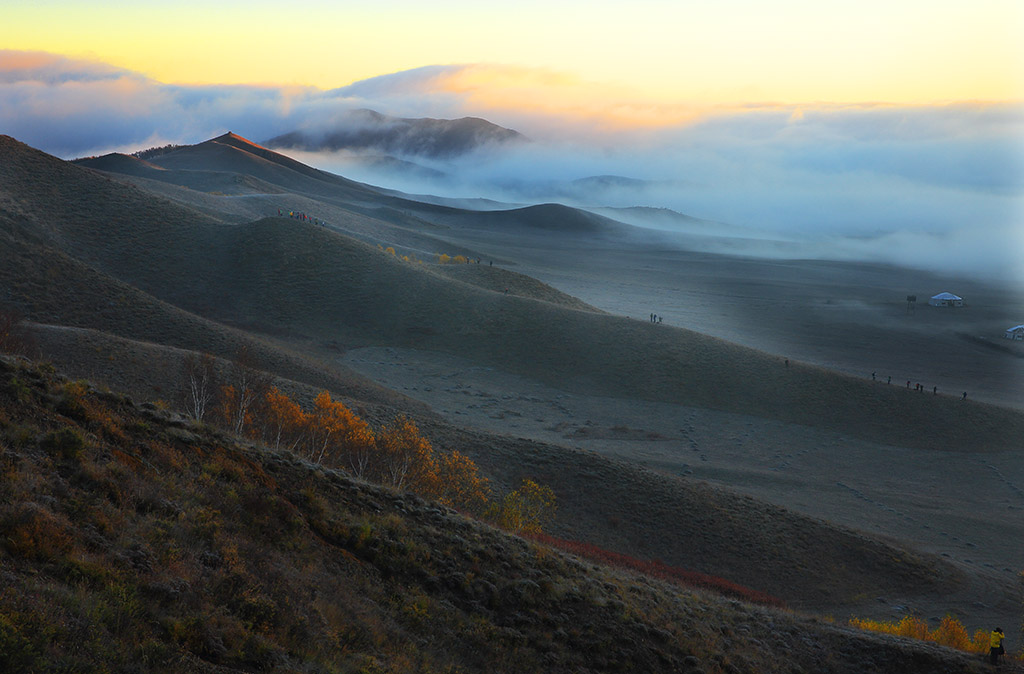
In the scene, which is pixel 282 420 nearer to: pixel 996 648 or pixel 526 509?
pixel 526 509

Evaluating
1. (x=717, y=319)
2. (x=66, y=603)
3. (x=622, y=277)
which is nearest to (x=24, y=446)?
(x=66, y=603)

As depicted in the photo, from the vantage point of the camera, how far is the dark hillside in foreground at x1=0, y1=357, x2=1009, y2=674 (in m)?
6.87

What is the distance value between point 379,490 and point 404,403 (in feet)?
Answer: 80.4

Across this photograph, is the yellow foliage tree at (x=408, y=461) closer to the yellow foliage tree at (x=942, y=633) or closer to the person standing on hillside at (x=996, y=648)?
the yellow foliage tree at (x=942, y=633)

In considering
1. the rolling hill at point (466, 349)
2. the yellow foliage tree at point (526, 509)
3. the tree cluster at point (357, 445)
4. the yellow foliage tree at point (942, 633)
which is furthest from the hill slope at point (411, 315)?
the yellow foliage tree at point (942, 633)

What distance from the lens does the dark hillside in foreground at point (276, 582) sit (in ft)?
22.5

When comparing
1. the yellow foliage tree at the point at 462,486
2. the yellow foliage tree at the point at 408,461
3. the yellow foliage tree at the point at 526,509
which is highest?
the yellow foliage tree at the point at 408,461

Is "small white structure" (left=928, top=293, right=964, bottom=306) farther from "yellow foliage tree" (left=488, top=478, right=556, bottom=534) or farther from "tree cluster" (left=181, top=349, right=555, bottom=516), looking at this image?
"tree cluster" (left=181, top=349, right=555, bottom=516)

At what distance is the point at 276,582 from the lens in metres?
8.97

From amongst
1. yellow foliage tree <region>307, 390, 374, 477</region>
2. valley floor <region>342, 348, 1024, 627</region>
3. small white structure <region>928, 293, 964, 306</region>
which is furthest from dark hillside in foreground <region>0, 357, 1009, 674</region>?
small white structure <region>928, 293, 964, 306</region>

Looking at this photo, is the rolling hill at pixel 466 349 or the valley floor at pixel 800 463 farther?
the valley floor at pixel 800 463

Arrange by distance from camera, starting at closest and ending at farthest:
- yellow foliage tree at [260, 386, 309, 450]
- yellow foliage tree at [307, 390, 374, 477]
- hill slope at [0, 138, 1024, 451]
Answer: yellow foliage tree at [307, 390, 374, 477], yellow foliage tree at [260, 386, 309, 450], hill slope at [0, 138, 1024, 451]

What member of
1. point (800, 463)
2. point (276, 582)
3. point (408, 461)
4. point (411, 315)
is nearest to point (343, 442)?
point (408, 461)

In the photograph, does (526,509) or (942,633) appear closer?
(942,633)
